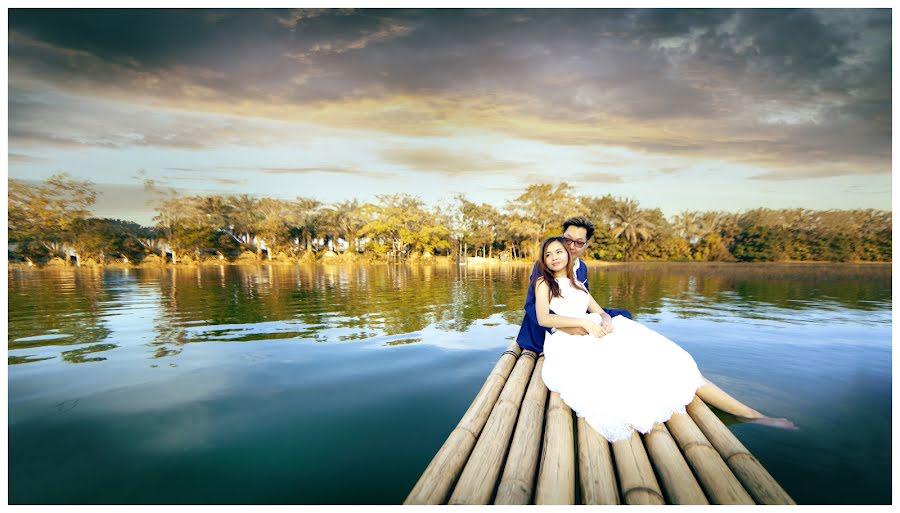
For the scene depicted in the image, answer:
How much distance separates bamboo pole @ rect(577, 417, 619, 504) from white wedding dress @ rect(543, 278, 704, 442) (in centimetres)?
9

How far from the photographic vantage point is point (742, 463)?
6.12 feet

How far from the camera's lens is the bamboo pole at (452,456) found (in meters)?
1.70

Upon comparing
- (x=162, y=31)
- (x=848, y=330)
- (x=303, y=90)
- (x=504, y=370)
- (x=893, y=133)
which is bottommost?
(x=848, y=330)

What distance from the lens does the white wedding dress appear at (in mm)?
2238

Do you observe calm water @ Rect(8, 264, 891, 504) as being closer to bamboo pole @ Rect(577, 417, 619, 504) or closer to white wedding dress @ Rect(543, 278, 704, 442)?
white wedding dress @ Rect(543, 278, 704, 442)

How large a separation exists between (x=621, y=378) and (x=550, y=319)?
73 centimetres

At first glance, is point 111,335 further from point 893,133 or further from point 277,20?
point 893,133

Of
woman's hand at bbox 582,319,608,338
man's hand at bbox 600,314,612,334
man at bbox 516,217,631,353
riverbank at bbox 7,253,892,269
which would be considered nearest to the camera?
woman's hand at bbox 582,319,608,338

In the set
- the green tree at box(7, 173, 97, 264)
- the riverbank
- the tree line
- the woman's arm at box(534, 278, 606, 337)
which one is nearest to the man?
the woman's arm at box(534, 278, 606, 337)

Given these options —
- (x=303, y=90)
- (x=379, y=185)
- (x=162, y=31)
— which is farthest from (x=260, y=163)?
(x=162, y=31)

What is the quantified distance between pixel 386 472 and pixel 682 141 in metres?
29.7

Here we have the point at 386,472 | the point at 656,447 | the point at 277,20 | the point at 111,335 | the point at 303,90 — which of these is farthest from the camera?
the point at 303,90

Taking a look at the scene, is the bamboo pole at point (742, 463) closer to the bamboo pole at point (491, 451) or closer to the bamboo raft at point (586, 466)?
the bamboo raft at point (586, 466)

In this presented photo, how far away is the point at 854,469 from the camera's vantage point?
2391 mm
